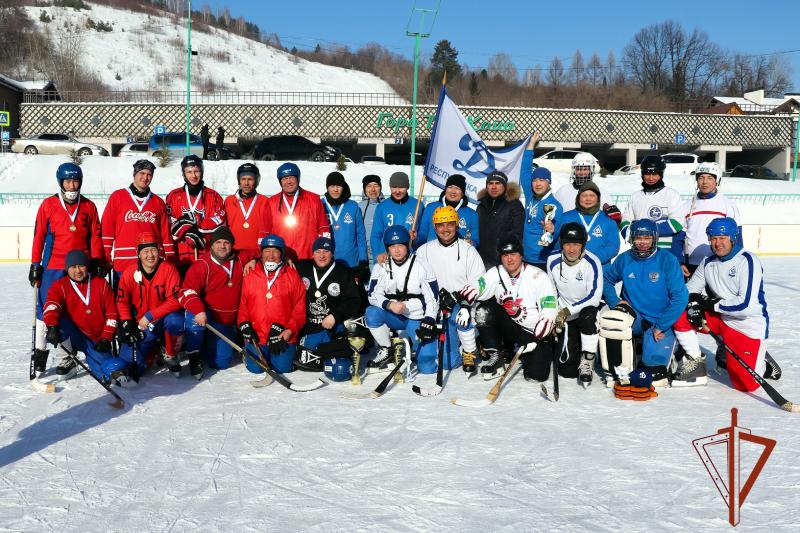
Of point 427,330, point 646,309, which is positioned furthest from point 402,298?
point 646,309

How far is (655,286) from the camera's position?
5.32 meters

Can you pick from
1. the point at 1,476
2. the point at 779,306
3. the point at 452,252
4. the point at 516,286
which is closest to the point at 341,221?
the point at 452,252

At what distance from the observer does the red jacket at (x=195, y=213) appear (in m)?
6.14

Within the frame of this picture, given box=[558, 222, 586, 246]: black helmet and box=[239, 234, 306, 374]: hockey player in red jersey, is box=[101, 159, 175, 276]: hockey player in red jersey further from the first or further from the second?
box=[558, 222, 586, 246]: black helmet

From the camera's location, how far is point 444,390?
527cm

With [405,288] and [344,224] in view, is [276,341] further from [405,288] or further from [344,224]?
[344,224]

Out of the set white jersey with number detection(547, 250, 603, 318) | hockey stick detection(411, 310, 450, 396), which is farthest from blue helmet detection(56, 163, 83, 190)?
white jersey with number detection(547, 250, 603, 318)

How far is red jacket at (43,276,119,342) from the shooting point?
17.0 ft

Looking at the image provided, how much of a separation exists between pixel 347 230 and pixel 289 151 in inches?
832

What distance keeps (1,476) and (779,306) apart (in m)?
9.09

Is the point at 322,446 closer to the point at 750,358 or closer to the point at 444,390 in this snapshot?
the point at 444,390

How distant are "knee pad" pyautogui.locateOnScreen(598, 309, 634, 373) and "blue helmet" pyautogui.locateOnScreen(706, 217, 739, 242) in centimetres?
96

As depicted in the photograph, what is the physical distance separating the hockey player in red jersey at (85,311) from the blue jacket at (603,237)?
13.3 ft

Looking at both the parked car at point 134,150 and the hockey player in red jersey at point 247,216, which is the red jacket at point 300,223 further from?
the parked car at point 134,150
